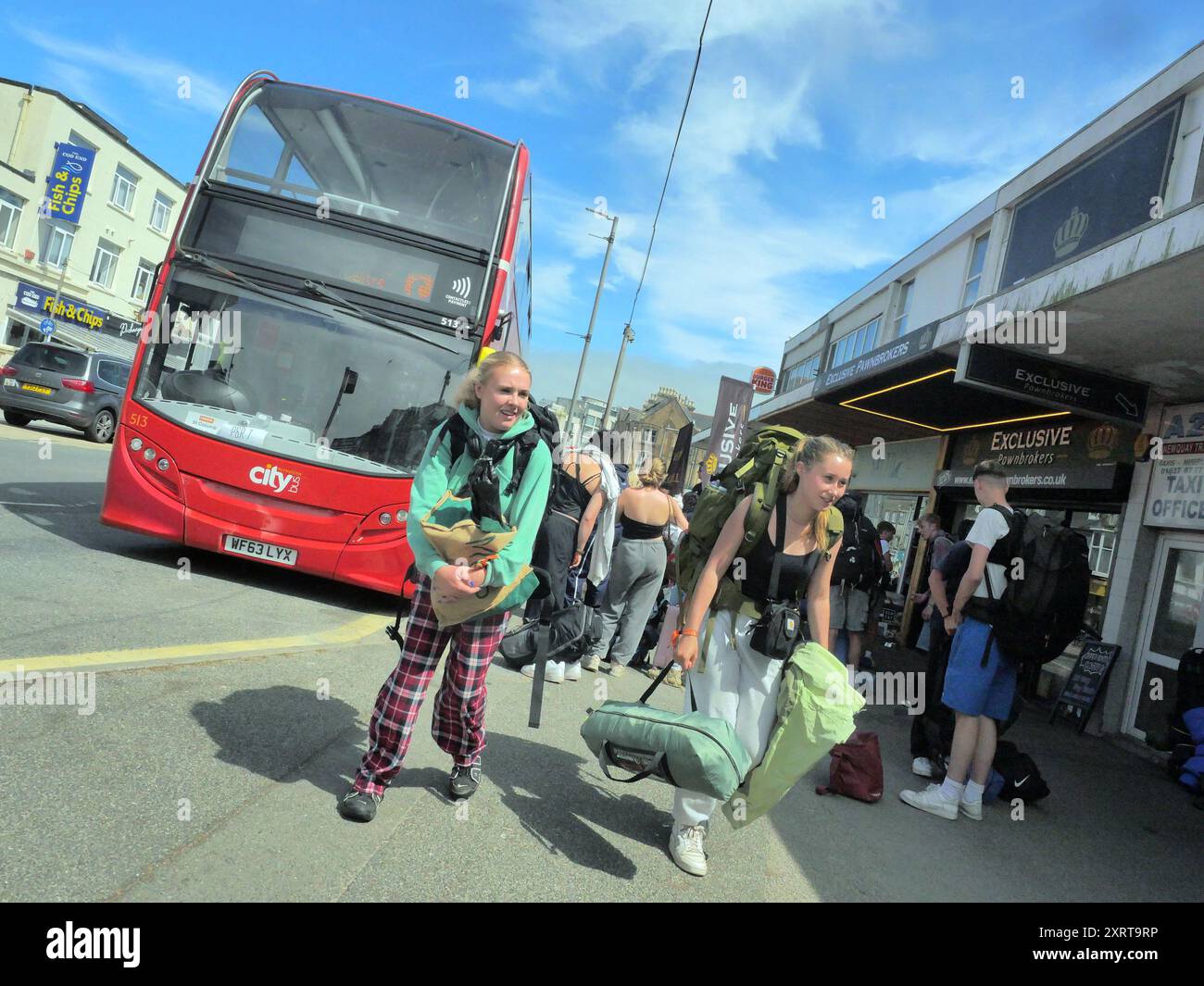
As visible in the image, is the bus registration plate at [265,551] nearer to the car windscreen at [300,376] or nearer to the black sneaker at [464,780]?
the car windscreen at [300,376]

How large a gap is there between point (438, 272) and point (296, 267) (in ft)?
3.71

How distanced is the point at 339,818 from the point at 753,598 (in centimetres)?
181

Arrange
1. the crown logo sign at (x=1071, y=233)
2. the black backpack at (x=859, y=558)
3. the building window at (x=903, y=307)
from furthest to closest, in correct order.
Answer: the building window at (x=903, y=307), the crown logo sign at (x=1071, y=233), the black backpack at (x=859, y=558)

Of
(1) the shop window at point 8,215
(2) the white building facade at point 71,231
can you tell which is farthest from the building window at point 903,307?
(1) the shop window at point 8,215

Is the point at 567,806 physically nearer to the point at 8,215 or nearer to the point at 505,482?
the point at 505,482

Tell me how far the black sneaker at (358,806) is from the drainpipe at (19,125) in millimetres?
36641

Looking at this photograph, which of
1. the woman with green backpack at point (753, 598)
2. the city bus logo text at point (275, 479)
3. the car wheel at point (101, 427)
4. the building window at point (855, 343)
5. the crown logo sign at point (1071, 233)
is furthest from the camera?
the building window at point (855, 343)

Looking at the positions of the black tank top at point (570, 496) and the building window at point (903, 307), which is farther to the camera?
the building window at point (903, 307)

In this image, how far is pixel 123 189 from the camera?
35344 mm

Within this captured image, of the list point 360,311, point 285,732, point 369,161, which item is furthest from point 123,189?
point 285,732

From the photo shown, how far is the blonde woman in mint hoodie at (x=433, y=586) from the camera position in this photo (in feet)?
10.00

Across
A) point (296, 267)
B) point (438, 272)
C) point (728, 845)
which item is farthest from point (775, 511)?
point (296, 267)
